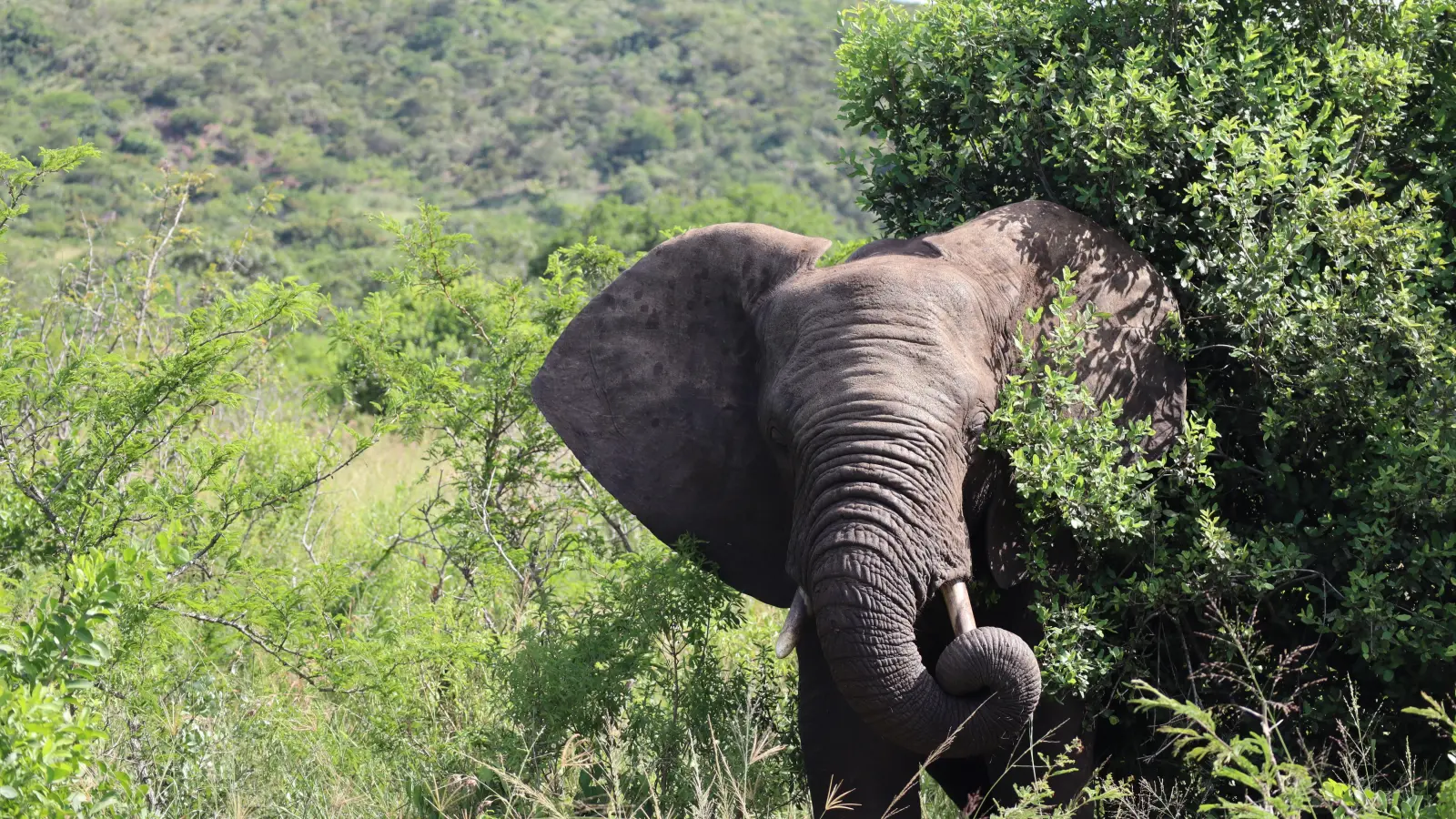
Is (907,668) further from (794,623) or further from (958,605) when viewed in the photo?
(794,623)

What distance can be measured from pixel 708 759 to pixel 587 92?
70205mm

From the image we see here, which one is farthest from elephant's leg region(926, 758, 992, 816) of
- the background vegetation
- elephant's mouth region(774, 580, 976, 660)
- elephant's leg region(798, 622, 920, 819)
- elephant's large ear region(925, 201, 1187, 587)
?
elephant's mouth region(774, 580, 976, 660)

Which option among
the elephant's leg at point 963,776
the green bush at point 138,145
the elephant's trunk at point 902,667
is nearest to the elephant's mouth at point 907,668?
the elephant's trunk at point 902,667

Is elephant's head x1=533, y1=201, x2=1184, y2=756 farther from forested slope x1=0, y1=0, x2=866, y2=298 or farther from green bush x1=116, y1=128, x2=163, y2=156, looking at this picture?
green bush x1=116, y1=128, x2=163, y2=156

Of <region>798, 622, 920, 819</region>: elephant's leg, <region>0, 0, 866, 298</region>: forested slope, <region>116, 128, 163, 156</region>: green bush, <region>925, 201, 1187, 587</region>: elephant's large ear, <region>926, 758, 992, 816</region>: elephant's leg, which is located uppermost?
<region>925, 201, 1187, 587</region>: elephant's large ear

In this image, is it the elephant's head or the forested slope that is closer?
the elephant's head

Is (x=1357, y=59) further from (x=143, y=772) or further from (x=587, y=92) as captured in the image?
(x=587, y=92)

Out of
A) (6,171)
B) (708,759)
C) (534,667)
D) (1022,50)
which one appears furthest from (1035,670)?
(6,171)

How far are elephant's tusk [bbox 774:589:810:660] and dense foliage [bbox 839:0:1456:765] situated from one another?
2.64ft

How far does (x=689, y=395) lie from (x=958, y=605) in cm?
154

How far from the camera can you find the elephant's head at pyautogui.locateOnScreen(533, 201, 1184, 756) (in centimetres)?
480

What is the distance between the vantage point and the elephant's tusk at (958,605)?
16.3 ft

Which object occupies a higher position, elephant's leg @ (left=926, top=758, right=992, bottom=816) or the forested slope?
elephant's leg @ (left=926, top=758, right=992, bottom=816)

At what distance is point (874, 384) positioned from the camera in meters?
5.03
